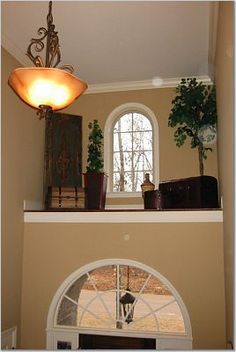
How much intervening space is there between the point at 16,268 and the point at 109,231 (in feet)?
4.34

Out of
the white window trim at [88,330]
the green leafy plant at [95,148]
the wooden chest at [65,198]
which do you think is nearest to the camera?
the white window trim at [88,330]

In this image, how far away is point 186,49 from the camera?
4730mm

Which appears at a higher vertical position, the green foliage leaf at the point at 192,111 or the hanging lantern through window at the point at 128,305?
the green foliage leaf at the point at 192,111

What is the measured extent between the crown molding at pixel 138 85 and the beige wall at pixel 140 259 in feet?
8.02

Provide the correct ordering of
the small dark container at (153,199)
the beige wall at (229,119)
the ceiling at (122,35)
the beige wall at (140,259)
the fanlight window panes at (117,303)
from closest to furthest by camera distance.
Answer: the beige wall at (229,119) → the ceiling at (122,35) → the beige wall at (140,259) → the fanlight window panes at (117,303) → the small dark container at (153,199)

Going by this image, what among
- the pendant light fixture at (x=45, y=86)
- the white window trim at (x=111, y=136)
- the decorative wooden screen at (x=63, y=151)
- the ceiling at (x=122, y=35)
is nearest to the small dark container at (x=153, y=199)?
the white window trim at (x=111, y=136)

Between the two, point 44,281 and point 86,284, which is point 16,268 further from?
point 86,284

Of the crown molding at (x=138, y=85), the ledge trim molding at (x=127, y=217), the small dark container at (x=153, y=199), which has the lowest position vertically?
the ledge trim molding at (x=127, y=217)

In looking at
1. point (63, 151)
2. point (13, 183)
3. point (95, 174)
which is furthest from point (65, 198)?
point (63, 151)

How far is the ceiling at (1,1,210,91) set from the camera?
3818 millimetres

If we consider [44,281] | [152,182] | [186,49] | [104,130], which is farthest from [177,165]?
[44,281]

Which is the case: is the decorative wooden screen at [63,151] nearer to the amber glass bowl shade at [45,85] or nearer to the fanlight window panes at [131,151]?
the fanlight window panes at [131,151]

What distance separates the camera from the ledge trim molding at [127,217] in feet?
14.1

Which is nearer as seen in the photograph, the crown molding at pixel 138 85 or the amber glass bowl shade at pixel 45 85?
the amber glass bowl shade at pixel 45 85
